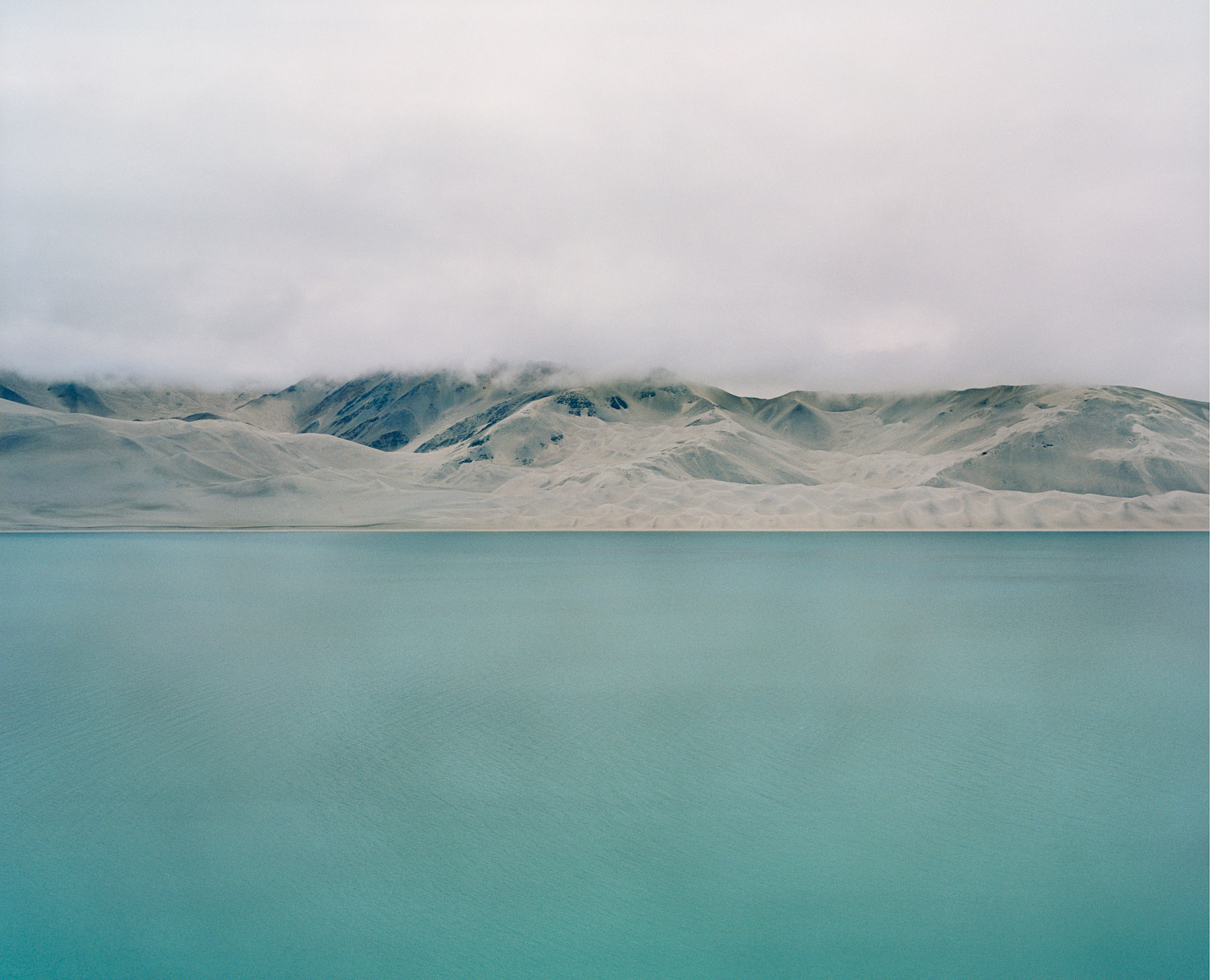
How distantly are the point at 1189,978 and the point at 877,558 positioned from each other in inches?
1888

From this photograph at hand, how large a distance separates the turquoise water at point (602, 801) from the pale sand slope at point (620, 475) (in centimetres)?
7565

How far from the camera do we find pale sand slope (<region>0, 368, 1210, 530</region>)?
9625 cm

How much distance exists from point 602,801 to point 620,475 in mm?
98029

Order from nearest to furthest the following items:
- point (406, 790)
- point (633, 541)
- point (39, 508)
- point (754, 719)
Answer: point (406, 790), point (754, 719), point (633, 541), point (39, 508)

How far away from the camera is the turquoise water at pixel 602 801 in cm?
777

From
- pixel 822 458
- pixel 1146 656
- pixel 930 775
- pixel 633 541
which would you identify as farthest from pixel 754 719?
pixel 822 458

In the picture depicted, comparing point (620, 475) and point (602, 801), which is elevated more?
point (620, 475)

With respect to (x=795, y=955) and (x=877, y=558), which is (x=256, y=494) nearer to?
(x=877, y=558)

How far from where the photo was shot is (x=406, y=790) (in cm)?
1105

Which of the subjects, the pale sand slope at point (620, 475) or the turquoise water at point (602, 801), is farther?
the pale sand slope at point (620, 475)

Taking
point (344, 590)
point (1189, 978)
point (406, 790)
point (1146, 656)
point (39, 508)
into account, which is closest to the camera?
point (1189, 978)

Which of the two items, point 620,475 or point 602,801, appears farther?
point 620,475

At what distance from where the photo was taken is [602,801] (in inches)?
423

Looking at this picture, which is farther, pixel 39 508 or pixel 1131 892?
pixel 39 508
